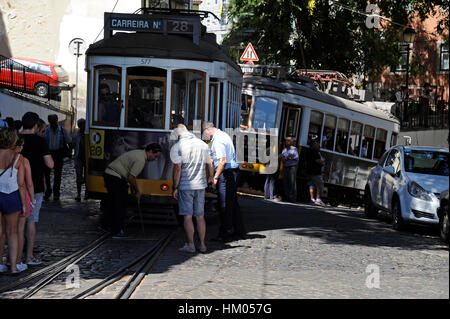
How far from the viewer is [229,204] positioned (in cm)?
1293

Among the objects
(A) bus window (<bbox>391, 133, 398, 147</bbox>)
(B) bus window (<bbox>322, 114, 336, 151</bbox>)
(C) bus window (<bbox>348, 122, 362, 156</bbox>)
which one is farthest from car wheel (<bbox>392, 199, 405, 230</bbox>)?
(A) bus window (<bbox>391, 133, 398, 147</bbox>)

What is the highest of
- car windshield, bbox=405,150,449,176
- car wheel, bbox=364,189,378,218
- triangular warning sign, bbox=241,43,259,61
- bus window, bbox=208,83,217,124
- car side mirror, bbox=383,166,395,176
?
triangular warning sign, bbox=241,43,259,61

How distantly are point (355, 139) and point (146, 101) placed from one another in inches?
494

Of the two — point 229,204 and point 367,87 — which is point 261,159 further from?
point 367,87

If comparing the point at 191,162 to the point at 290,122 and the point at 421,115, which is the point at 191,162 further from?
the point at 421,115

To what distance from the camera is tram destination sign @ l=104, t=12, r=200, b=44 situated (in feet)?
49.0

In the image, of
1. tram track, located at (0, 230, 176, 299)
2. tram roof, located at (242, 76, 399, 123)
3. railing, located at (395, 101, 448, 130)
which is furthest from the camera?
railing, located at (395, 101, 448, 130)

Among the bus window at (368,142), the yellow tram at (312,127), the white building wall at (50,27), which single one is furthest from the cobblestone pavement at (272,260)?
the white building wall at (50,27)

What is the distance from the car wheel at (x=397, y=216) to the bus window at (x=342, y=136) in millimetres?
8952

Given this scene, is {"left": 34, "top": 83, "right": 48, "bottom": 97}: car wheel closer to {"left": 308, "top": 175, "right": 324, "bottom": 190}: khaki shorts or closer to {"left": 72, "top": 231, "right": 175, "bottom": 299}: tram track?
{"left": 308, "top": 175, "right": 324, "bottom": 190}: khaki shorts

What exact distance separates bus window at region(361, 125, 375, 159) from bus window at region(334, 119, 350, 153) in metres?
0.97
